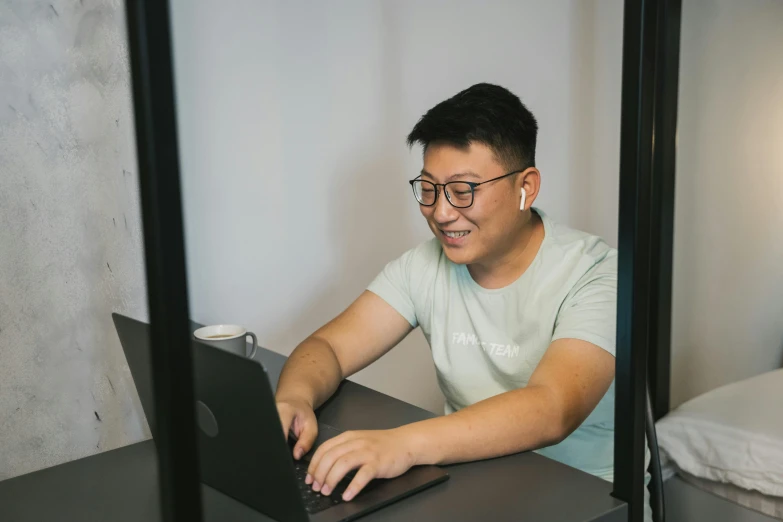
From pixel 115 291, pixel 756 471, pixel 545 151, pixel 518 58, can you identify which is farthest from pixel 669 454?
pixel 115 291

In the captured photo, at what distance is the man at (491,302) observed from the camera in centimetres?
113

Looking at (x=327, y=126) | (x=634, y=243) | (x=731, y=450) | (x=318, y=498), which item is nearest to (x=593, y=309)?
(x=634, y=243)

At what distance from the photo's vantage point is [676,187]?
93.2 inches

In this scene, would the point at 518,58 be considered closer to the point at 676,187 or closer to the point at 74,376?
the point at 676,187

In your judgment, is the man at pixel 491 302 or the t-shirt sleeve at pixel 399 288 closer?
the man at pixel 491 302

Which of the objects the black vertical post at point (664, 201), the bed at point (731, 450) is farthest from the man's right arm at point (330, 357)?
the black vertical post at point (664, 201)

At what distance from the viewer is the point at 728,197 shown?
94.5 inches

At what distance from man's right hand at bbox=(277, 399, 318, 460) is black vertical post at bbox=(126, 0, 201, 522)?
593mm

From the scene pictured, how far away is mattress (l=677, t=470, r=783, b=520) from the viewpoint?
1653 millimetres

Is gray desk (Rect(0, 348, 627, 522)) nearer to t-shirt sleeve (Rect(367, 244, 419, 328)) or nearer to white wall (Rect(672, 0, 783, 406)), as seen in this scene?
t-shirt sleeve (Rect(367, 244, 419, 328))

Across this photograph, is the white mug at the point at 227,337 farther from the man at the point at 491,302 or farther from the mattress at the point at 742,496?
the mattress at the point at 742,496

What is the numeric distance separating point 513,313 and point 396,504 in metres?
0.56

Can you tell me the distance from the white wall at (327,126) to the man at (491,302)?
0.43m

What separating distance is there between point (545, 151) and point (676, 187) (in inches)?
18.0
